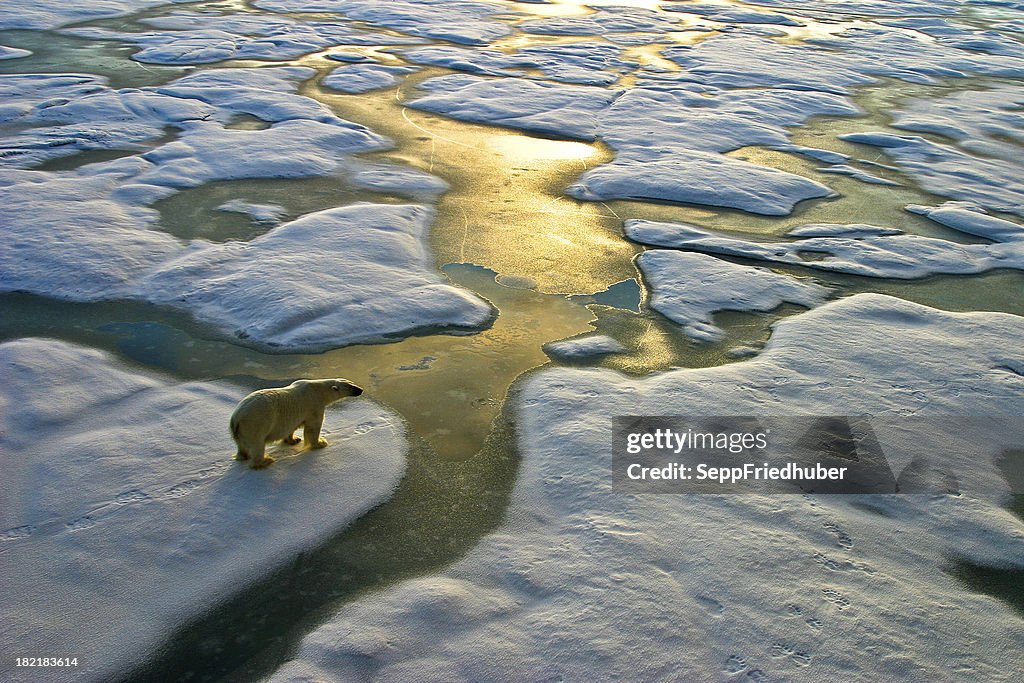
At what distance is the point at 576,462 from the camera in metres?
4.89

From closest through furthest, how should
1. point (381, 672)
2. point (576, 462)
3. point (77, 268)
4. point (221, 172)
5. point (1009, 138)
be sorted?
point (381, 672), point (576, 462), point (77, 268), point (221, 172), point (1009, 138)

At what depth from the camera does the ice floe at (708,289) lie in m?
6.89

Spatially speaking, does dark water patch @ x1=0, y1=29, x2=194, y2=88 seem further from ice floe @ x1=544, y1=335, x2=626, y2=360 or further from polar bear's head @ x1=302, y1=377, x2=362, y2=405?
polar bear's head @ x1=302, y1=377, x2=362, y2=405

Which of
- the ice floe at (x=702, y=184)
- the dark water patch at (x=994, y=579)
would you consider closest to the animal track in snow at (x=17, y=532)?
the dark water patch at (x=994, y=579)

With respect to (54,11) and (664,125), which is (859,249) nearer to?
(664,125)

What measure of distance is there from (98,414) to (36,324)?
172cm

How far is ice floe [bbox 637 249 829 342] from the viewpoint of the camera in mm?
6887

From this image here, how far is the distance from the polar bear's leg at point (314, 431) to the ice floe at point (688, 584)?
125 cm

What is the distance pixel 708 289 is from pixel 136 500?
17.2ft

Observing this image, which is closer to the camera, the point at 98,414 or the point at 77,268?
the point at 98,414

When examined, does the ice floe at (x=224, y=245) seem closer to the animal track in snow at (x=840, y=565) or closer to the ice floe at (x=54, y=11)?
the animal track in snow at (x=840, y=565)

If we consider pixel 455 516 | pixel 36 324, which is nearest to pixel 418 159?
pixel 36 324

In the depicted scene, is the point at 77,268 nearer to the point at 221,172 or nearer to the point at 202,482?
the point at 221,172

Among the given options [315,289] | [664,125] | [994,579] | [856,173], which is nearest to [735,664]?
[994,579]
